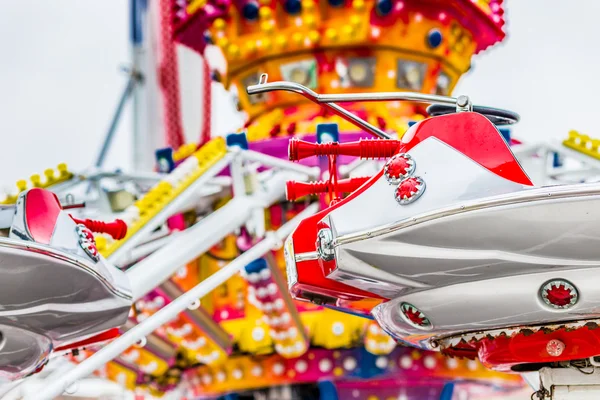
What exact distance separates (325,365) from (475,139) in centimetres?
495

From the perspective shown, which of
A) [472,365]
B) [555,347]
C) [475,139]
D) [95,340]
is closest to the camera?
[475,139]

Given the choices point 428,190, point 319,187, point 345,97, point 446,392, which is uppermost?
point 345,97

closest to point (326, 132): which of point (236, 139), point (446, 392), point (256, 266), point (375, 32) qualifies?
point (236, 139)

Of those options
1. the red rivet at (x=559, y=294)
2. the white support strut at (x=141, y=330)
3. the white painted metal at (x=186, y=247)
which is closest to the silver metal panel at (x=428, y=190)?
the red rivet at (x=559, y=294)

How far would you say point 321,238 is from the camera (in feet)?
19.8

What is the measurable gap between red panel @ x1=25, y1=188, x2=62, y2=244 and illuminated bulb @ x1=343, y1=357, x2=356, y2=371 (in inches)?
164

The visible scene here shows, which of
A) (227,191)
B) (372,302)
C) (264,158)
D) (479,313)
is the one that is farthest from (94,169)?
(479,313)

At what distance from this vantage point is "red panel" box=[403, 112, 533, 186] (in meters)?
5.76

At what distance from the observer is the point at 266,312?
9.98 metres

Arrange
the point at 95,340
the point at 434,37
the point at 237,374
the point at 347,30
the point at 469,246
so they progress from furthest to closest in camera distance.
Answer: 1. the point at 434,37
2. the point at 347,30
3. the point at 237,374
4. the point at 95,340
5. the point at 469,246

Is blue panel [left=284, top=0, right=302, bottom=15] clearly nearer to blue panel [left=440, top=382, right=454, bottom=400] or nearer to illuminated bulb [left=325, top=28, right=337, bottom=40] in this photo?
illuminated bulb [left=325, top=28, right=337, bottom=40]

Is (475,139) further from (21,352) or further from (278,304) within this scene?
(278,304)

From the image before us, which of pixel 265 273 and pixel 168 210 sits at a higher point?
pixel 168 210

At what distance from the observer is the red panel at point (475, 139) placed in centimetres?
576
